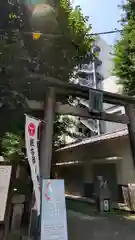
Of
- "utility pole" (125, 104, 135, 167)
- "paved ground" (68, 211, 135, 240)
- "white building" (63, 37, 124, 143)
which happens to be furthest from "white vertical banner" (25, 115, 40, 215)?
"white building" (63, 37, 124, 143)

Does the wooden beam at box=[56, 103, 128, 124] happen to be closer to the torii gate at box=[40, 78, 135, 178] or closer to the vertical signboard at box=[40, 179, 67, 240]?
the torii gate at box=[40, 78, 135, 178]

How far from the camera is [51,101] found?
20.7 ft

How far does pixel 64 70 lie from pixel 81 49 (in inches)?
63.2

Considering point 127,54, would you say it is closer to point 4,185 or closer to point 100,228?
point 100,228

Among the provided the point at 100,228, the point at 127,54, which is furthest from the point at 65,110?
the point at 127,54

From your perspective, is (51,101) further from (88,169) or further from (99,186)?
(88,169)

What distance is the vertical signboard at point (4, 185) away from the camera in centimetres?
469

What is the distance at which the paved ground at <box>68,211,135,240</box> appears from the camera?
6180 millimetres

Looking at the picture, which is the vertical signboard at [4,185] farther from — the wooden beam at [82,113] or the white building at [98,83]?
the white building at [98,83]

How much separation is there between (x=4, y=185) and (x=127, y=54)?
9.38 metres

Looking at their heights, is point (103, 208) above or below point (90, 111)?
below

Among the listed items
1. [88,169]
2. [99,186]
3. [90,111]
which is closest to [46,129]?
[90,111]

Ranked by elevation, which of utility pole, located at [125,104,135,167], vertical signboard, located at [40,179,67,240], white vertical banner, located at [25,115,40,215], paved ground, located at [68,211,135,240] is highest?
utility pole, located at [125,104,135,167]

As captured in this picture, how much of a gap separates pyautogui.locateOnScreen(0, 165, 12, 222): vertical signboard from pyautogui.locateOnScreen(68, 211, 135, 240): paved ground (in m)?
2.20
